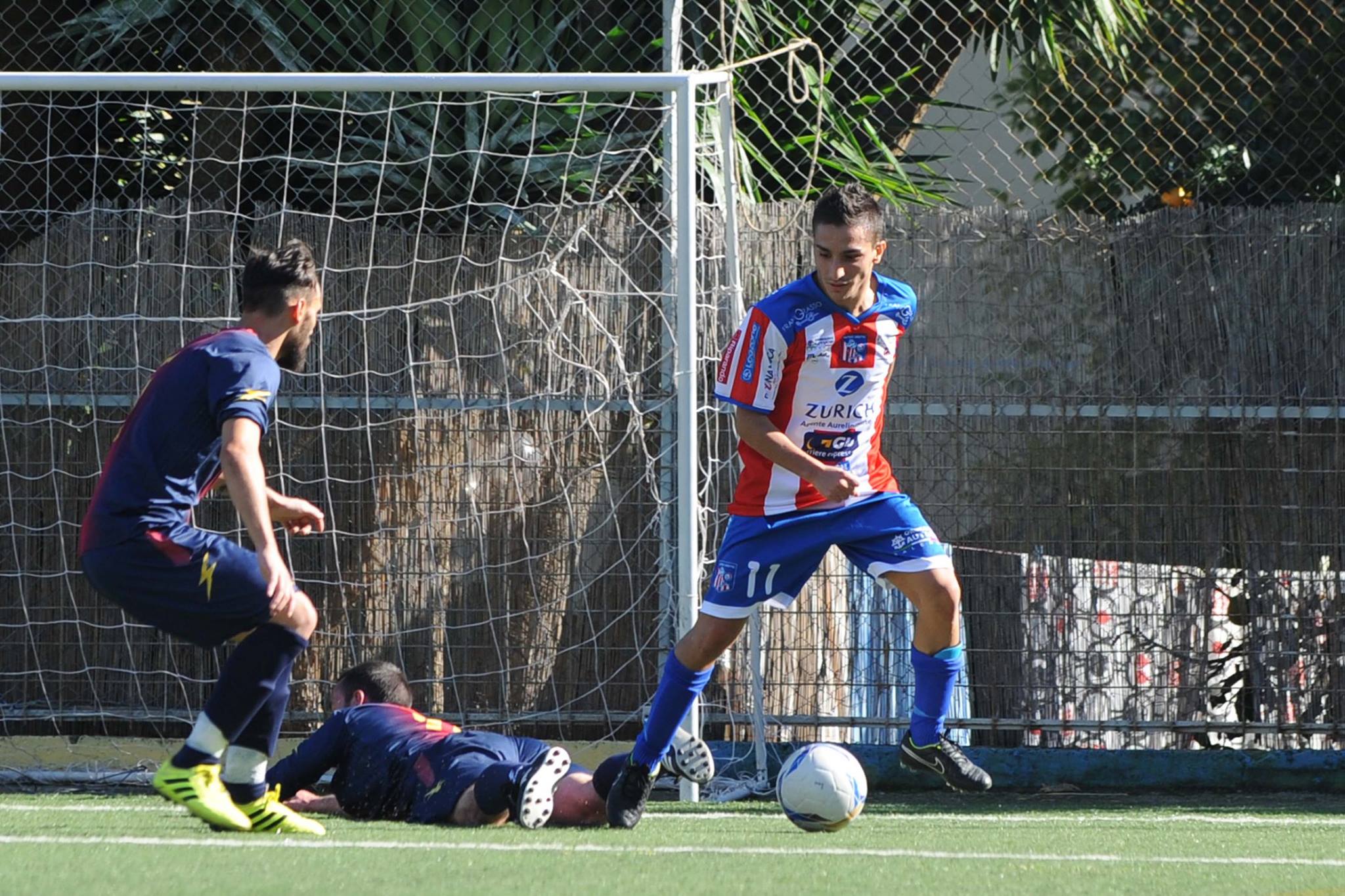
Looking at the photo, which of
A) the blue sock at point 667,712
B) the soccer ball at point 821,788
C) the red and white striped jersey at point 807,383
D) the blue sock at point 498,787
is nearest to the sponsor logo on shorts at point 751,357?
the red and white striped jersey at point 807,383

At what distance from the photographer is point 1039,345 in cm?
635

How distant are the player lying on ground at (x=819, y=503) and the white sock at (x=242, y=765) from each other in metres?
1.02

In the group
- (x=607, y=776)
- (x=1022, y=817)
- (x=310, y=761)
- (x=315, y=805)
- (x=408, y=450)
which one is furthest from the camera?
(x=408, y=450)

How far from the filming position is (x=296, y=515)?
4.32m

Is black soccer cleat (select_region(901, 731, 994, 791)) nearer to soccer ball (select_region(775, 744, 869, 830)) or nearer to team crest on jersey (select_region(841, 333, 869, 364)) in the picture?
soccer ball (select_region(775, 744, 869, 830))

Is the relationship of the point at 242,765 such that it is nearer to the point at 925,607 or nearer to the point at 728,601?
the point at 728,601

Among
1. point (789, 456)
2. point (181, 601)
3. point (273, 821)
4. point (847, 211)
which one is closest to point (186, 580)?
point (181, 601)

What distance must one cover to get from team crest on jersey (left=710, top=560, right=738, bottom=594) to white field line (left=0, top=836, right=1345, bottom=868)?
A: 87 centimetres

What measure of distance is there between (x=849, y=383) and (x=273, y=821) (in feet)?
6.92

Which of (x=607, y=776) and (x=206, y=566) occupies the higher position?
(x=206, y=566)

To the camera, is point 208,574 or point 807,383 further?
point 807,383

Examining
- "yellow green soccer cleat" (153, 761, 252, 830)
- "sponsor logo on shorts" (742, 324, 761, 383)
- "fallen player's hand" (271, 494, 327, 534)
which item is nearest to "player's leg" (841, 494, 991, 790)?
"sponsor logo on shorts" (742, 324, 761, 383)

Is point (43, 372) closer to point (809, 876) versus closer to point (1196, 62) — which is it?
point (809, 876)

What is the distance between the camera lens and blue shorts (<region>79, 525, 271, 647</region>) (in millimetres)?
3965
